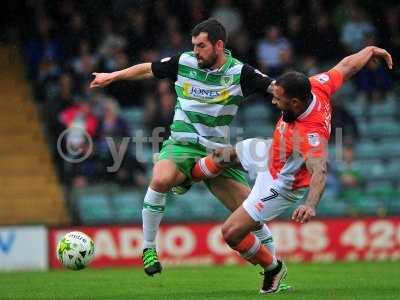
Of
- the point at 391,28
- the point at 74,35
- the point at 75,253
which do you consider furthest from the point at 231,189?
the point at 74,35

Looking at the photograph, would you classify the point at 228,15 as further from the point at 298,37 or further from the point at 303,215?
the point at 303,215

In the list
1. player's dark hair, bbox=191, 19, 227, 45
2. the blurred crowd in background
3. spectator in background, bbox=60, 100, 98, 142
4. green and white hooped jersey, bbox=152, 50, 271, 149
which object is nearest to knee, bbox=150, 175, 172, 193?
green and white hooped jersey, bbox=152, 50, 271, 149

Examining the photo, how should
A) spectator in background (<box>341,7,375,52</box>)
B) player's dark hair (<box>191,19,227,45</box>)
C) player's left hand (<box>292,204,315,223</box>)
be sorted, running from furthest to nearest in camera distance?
1. spectator in background (<box>341,7,375,52</box>)
2. player's dark hair (<box>191,19,227,45</box>)
3. player's left hand (<box>292,204,315,223</box>)

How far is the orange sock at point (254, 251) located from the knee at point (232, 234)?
0.32 feet

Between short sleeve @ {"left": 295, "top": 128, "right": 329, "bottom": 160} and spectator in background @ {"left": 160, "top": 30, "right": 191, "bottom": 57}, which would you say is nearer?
short sleeve @ {"left": 295, "top": 128, "right": 329, "bottom": 160}

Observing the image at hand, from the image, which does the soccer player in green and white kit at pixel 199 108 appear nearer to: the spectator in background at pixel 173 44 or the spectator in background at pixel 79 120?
the spectator in background at pixel 79 120

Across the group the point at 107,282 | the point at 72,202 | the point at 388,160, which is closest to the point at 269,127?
the point at 388,160

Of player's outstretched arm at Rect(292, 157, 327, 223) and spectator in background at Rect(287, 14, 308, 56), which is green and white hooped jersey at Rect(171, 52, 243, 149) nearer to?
player's outstretched arm at Rect(292, 157, 327, 223)

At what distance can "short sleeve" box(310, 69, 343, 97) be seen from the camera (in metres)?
9.02

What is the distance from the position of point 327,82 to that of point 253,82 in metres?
0.72

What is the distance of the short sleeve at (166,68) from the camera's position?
955 centimetres

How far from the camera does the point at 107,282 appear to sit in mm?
10734

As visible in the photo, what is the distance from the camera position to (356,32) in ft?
57.2

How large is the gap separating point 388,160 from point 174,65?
801 cm
